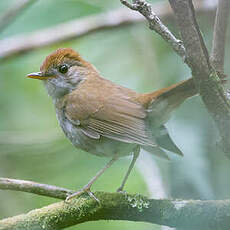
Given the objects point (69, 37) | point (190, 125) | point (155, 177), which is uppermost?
point (69, 37)

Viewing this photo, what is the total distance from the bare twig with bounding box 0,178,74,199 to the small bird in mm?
335

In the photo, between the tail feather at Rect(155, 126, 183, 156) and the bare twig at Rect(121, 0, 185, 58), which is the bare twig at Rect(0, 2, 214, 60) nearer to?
the tail feather at Rect(155, 126, 183, 156)

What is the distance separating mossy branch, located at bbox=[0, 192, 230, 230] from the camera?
2781 millimetres

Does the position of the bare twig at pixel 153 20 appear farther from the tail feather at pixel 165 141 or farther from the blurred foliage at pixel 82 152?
the tail feather at pixel 165 141

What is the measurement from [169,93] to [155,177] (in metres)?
0.87

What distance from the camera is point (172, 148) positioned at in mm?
3727

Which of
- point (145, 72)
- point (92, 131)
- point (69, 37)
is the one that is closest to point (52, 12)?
point (69, 37)

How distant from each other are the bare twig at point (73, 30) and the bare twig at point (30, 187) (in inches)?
109

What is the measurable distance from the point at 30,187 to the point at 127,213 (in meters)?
0.67

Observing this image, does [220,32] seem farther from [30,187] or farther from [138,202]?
[30,187]

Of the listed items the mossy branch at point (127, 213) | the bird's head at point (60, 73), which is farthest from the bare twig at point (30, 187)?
the bird's head at point (60, 73)

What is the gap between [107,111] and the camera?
413cm

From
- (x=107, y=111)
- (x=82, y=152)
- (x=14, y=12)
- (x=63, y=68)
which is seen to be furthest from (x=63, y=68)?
(x=82, y=152)

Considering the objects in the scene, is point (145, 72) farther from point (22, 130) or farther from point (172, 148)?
point (172, 148)
